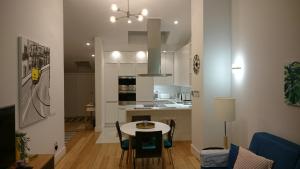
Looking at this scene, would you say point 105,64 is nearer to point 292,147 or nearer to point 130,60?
point 130,60

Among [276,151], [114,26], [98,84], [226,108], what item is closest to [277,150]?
[276,151]

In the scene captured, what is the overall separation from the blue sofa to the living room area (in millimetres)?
23

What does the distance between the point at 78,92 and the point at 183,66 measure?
514cm

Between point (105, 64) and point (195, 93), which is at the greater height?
point (105, 64)

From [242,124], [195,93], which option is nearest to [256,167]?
[242,124]

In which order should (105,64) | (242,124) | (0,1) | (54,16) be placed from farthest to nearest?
(105,64), (54,16), (242,124), (0,1)

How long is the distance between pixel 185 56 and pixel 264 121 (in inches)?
151

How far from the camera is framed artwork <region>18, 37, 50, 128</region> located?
2883 millimetres

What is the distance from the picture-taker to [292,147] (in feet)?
7.19

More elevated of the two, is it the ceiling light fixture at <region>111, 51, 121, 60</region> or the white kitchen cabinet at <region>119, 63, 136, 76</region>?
the ceiling light fixture at <region>111, 51, 121, 60</region>

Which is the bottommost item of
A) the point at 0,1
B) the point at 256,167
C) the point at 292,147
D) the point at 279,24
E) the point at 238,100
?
the point at 256,167

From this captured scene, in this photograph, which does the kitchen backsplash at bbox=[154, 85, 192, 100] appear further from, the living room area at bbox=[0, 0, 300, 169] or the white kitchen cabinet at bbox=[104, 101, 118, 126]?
the living room area at bbox=[0, 0, 300, 169]

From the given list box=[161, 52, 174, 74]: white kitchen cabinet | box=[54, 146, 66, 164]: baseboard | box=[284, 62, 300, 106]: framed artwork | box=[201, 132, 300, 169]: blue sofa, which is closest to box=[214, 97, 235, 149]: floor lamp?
box=[201, 132, 300, 169]: blue sofa

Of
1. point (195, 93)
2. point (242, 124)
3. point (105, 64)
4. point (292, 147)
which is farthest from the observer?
point (105, 64)
